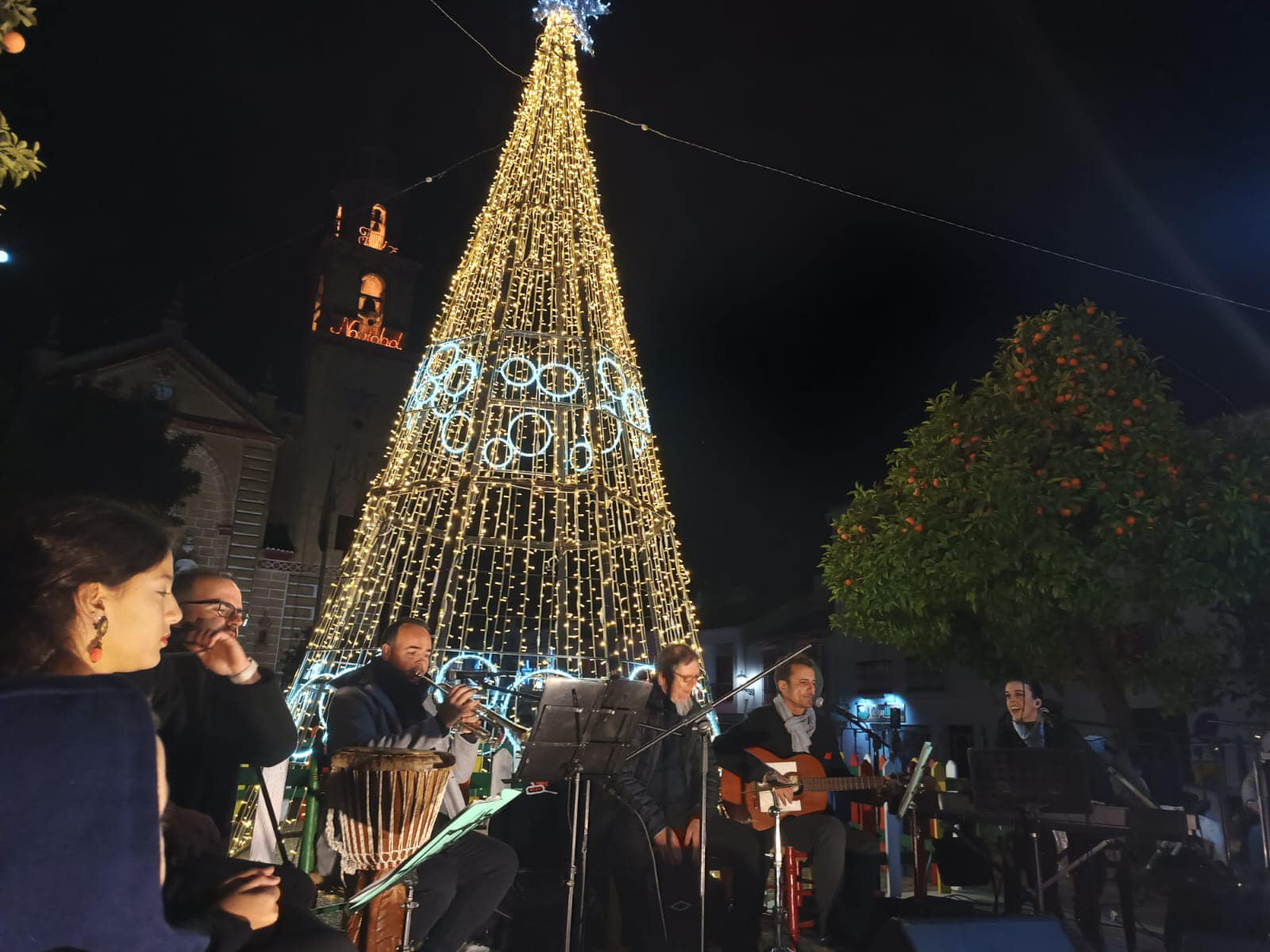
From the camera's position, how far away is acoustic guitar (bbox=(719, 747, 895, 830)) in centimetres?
552

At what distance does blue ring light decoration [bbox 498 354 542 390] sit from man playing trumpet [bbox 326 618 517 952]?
12.5ft

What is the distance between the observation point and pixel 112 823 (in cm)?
134

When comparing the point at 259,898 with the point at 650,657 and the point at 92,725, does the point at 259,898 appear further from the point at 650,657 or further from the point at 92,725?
the point at 650,657

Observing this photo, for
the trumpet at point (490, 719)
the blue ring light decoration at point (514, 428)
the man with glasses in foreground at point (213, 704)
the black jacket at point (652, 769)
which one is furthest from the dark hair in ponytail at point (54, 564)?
the blue ring light decoration at point (514, 428)

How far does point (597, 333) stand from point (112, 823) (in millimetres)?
7184

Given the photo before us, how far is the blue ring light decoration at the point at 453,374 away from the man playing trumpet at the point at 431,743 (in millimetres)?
3737

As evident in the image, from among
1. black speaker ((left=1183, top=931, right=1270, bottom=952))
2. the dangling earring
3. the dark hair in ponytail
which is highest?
the dark hair in ponytail

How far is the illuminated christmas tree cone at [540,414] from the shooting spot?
7.90 m

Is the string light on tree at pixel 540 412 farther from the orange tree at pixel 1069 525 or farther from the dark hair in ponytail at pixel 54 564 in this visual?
the dark hair in ponytail at pixel 54 564

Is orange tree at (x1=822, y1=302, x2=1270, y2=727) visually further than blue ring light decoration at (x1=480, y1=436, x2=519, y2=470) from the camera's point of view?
Yes

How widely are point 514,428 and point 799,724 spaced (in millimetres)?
4047

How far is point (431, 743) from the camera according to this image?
414 cm

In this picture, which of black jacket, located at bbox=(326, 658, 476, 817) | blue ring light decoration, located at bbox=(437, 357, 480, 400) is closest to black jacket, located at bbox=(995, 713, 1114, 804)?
black jacket, located at bbox=(326, 658, 476, 817)

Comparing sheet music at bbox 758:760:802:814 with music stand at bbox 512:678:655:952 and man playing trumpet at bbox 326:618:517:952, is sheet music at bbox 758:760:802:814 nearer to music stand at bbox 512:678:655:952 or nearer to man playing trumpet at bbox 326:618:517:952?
music stand at bbox 512:678:655:952
